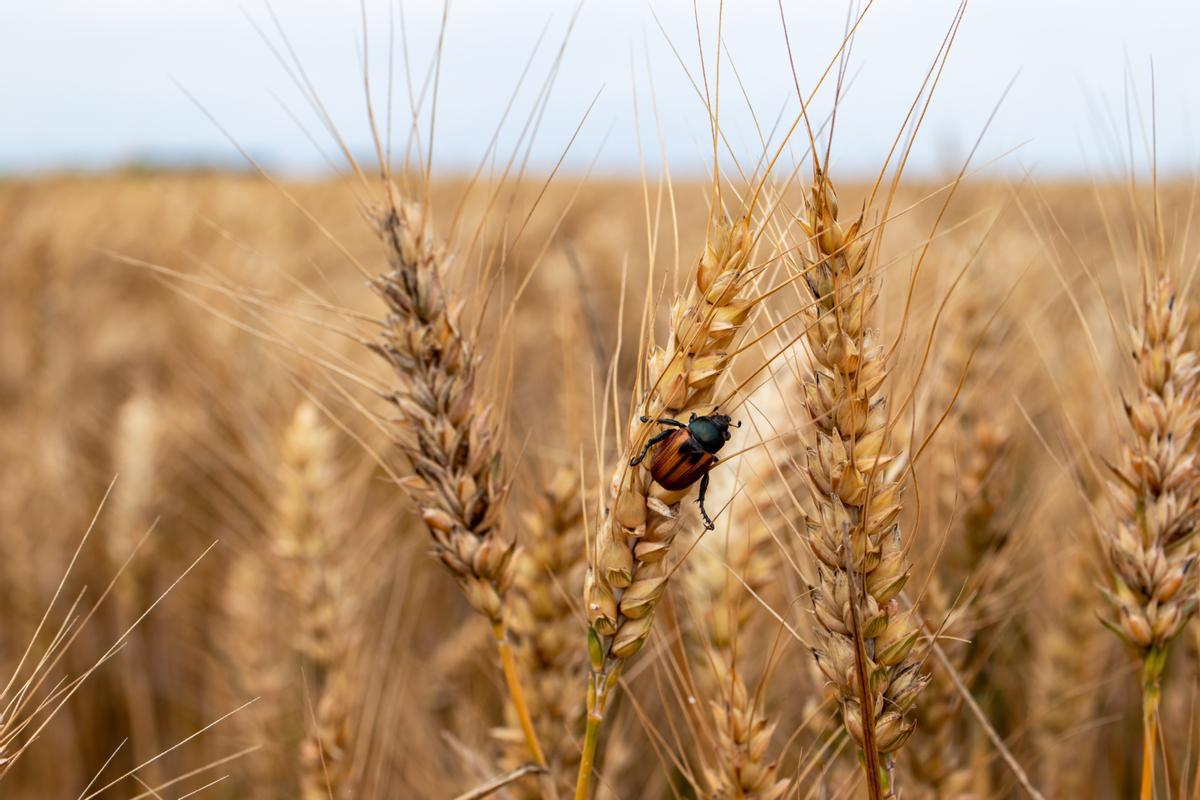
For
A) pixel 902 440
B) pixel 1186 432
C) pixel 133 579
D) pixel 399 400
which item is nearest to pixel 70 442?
pixel 133 579

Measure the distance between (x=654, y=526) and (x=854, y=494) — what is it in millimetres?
223

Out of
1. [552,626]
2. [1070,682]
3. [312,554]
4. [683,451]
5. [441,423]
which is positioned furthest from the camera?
[1070,682]

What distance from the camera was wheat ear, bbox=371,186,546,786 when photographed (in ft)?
3.74

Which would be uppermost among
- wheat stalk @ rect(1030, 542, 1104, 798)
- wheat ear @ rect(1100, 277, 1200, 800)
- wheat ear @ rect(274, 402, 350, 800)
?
wheat ear @ rect(1100, 277, 1200, 800)

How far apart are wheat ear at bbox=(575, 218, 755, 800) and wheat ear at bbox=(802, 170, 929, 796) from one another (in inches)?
3.7

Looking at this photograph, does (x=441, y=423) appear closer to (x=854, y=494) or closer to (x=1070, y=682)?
(x=854, y=494)

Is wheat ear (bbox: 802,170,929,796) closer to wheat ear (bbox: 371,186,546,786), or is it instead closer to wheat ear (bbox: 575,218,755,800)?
wheat ear (bbox: 575,218,755,800)

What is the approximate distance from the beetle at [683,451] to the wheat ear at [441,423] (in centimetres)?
29

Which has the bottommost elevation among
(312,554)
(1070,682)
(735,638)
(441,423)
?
(1070,682)

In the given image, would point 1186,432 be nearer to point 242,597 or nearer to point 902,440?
point 902,440

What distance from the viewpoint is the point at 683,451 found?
910 millimetres

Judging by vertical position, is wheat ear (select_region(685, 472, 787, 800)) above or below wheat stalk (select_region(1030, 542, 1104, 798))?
above

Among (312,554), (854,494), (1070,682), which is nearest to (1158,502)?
(854,494)

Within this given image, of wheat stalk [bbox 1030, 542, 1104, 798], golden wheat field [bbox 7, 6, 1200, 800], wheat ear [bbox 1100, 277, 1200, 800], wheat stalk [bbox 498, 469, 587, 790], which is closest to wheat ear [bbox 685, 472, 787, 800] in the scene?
golden wheat field [bbox 7, 6, 1200, 800]
